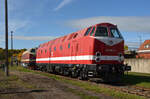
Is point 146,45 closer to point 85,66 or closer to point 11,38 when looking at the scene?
point 11,38

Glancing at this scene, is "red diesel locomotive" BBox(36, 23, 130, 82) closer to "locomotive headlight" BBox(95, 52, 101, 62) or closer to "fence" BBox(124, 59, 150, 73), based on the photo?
"locomotive headlight" BBox(95, 52, 101, 62)

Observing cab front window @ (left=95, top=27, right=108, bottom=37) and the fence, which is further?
the fence

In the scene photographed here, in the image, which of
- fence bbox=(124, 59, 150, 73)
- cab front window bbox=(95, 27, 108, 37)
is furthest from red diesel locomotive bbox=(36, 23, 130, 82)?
fence bbox=(124, 59, 150, 73)

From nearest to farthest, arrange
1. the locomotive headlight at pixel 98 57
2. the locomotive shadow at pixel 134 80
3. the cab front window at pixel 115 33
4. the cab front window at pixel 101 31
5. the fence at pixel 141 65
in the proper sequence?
1. the locomotive headlight at pixel 98 57
2. the cab front window at pixel 101 31
3. the cab front window at pixel 115 33
4. the locomotive shadow at pixel 134 80
5. the fence at pixel 141 65

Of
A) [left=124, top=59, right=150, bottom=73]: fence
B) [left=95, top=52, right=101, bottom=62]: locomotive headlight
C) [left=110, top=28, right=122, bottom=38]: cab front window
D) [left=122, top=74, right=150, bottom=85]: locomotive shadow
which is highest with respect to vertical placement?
[left=110, top=28, right=122, bottom=38]: cab front window

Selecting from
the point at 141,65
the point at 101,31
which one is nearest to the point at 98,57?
the point at 101,31

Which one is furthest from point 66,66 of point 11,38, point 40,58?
point 11,38

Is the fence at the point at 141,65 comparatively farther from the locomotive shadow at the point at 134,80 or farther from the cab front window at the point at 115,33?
the cab front window at the point at 115,33

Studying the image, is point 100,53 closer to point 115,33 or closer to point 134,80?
point 115,33

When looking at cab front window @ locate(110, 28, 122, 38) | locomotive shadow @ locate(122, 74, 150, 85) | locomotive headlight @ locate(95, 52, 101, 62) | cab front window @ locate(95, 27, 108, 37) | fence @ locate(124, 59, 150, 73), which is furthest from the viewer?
fence @ locate(124, 59, 150, 73)

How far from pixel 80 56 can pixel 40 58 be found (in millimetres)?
14757

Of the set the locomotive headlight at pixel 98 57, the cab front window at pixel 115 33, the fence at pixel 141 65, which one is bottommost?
the fence at pixel 141 65

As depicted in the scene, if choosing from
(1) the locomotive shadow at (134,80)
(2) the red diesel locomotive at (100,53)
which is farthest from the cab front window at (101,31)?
(1) the locomotive shadow at (134,80)

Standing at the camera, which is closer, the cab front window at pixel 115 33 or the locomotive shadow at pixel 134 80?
the cab front window at pixel 115 33
